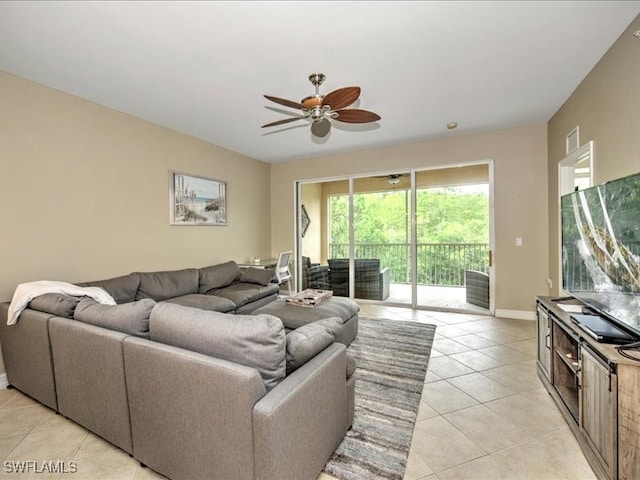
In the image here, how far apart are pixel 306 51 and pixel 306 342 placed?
218cm

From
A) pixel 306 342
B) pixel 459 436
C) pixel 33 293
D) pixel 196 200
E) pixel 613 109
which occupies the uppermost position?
pixel 613 109

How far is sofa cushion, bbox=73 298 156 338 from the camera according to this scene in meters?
1.71

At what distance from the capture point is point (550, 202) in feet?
13.4

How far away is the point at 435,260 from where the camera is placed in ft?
16.6

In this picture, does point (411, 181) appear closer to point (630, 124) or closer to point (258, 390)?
point (630, 124)

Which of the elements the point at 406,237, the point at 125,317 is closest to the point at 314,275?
the point at 406,237

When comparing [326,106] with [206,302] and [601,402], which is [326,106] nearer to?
[206,302]

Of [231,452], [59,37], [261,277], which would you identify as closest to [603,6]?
[231,452]

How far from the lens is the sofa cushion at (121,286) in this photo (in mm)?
3061

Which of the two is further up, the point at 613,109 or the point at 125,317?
the point at 613,109

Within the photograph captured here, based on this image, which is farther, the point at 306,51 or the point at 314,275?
the point at 314,275

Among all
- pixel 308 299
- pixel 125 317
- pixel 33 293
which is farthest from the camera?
pixel 308 299

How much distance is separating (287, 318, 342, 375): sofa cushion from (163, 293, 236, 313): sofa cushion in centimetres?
195

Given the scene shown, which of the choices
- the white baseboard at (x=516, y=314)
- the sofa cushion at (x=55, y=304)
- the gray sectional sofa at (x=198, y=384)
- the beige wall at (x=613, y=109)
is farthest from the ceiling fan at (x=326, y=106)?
the white baseboard at (x=516, y=314)
